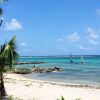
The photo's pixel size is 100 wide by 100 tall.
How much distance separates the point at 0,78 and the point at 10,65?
5.51 ft

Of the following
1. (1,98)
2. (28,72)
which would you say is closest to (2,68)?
(1,98)

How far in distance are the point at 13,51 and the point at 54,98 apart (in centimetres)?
423

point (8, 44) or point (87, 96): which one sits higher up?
point (8, 44)

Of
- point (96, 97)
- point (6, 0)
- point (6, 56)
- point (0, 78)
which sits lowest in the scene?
point (96, 97)

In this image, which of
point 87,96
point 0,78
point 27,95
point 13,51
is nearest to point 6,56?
point 13,51

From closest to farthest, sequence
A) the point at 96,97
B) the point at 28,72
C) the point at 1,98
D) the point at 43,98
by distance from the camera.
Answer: the point at 1,98 < the point at 43,98 < the point at 96,97 < the point at 28,72

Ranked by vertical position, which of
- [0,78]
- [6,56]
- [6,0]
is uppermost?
[6,0]

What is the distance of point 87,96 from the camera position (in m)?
25.1

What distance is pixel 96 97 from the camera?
24.7 meters

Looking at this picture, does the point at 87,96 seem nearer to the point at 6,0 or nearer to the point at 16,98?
the point at 16,98

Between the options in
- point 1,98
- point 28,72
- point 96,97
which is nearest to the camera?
point 1,98

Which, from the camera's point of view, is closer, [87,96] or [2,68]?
[2,68]

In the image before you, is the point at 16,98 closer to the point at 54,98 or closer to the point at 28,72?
the point at 54,98

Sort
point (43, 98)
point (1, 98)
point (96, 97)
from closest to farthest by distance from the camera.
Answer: point (1, 98)
point (43, 98)
point (96, 97)
